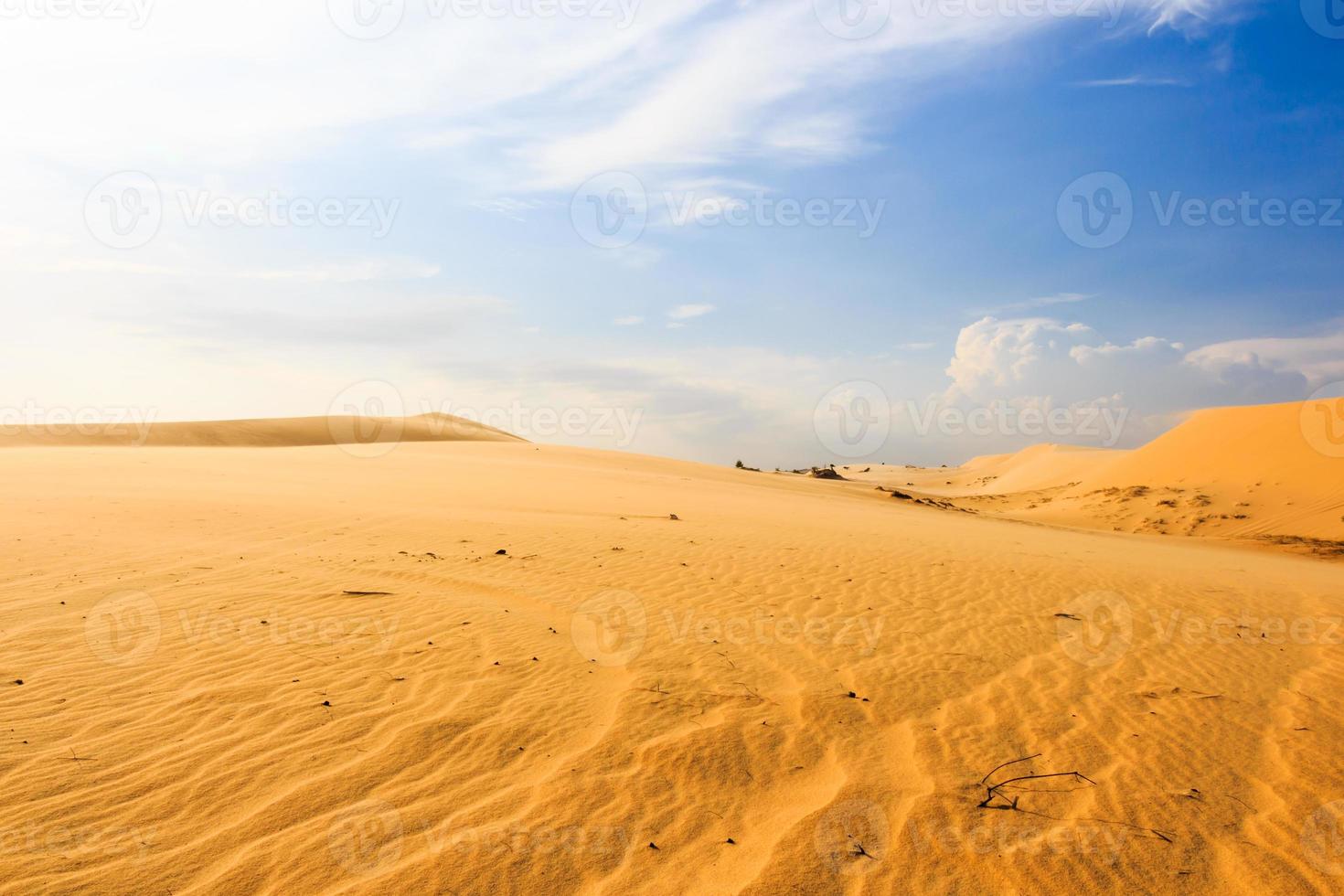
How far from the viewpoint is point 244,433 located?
3869 cm

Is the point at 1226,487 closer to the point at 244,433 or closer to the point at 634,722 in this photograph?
the point at 634,722

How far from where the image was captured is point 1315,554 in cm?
1692

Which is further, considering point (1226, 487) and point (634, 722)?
point (1226, 487)

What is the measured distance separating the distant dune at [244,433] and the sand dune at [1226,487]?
31.4 m

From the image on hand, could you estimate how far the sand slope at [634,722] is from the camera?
3.29m

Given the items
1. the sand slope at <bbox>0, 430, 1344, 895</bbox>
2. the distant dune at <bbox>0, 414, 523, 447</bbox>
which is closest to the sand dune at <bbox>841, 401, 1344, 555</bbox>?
the sand slope at <bbox>0, 430, 1344, 895</bbox>

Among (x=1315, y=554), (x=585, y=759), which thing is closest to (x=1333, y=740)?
(x=585, y=759)

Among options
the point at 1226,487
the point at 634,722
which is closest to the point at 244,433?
the point at 634,722

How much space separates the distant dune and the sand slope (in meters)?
29.9

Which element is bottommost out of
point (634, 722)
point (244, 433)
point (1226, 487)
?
point (634, 722)

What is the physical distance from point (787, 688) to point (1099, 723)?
2.15 metres

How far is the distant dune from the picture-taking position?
109ft

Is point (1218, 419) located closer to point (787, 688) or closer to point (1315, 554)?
point (1315, 554)

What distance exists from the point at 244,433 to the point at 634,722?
4158cm
